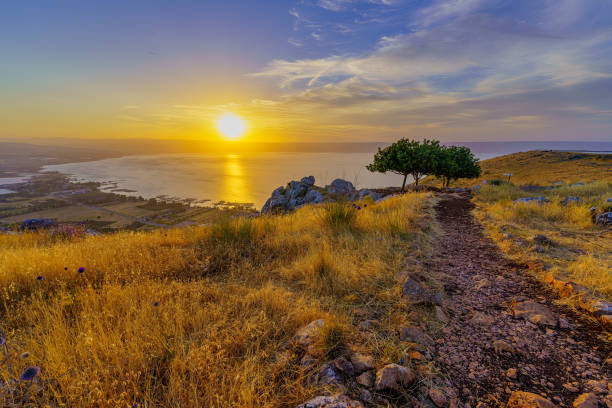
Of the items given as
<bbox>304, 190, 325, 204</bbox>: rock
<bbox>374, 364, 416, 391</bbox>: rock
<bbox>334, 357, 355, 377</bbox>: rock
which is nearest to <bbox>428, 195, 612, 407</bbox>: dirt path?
<bbox>374, 364, 416, 391</bbox>: rock

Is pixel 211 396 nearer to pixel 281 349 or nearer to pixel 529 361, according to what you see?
pixel 281 349

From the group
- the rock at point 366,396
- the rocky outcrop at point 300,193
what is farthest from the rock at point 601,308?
the rocky outcrop at point 300,193

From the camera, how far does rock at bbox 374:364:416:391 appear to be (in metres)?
1.65

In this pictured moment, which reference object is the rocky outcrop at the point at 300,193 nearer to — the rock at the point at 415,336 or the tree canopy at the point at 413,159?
the tree canopy at the point at 413,159

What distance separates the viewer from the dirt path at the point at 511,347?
5.60ft

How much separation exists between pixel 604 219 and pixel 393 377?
27.6 feet

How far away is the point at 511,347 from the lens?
2.10m

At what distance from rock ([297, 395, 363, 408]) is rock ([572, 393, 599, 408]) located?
1410 millimetres

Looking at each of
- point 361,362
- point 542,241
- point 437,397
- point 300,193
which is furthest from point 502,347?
point 300,193

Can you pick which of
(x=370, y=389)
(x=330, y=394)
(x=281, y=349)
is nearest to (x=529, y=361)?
(x=370, y=389)

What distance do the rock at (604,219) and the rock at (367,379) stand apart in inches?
330

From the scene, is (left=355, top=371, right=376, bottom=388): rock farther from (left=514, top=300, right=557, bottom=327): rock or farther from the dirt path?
(left=514, top=300, right=557, bottom=327): rock

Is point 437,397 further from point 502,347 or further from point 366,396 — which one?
point 502,347

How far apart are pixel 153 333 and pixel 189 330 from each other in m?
0.30
